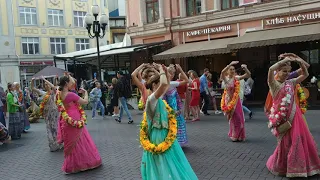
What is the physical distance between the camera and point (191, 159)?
22.0 ft

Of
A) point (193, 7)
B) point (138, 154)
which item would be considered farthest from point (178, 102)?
point (193, 7)

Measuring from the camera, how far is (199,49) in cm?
1627

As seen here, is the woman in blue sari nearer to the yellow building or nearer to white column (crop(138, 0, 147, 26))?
white column (crop(138, 0, 147, 26))

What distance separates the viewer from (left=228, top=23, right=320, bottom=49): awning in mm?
12484

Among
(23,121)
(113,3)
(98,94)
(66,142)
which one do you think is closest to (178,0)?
(98,94)

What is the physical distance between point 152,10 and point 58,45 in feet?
66.5

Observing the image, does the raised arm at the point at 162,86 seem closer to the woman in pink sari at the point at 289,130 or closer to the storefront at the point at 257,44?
the woman in pink sari at the point at 289,130

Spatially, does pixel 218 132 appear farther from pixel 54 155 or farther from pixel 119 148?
pixel 54 155

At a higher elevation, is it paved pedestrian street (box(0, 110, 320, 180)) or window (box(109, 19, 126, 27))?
window (box(109, 19, 126, 27))

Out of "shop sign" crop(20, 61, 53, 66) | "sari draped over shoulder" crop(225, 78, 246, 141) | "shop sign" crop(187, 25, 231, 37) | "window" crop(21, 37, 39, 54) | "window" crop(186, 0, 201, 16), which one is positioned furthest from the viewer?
"window" crop(21, 37, 39, 54)

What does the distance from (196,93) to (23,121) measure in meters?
6.14

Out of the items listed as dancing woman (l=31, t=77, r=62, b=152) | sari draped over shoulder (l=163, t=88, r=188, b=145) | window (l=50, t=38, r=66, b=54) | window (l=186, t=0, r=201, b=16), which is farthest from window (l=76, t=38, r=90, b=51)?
sari draped over shoulder (l=163, t=88, r=188, b=145)

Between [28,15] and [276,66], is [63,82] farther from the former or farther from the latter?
[28,15]

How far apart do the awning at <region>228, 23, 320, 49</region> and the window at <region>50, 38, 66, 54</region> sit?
2703 centimetres
